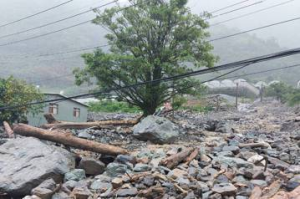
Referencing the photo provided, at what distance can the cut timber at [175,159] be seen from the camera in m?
8.52

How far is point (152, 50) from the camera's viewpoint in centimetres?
1595

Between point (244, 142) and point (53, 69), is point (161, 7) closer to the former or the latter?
point (244, 142)

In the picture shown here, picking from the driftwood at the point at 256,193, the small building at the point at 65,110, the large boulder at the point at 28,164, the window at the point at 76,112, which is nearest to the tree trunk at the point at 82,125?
the large boulder at the point at 28,164

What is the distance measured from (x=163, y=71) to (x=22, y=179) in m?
8.57

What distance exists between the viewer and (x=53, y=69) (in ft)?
198

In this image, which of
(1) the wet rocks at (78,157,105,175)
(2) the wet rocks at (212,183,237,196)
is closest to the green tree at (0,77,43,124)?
(1) the wet rocks at (78,157,105,175)

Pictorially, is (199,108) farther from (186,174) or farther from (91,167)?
(186,174)

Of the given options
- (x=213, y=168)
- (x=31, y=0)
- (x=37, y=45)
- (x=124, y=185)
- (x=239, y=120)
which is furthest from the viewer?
(x=31, y=0)

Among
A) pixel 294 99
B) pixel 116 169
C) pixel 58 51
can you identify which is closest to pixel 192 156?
pixel 116 169

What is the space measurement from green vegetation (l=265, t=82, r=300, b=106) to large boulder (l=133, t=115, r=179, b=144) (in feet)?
65.4

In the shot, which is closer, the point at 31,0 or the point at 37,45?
the point at 37,45

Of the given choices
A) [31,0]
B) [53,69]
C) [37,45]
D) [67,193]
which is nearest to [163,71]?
[67,193]

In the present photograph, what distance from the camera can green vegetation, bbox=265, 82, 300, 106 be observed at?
29.1 m

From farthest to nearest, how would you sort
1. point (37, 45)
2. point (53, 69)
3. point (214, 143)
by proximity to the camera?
point (37, 45)
point (53, 69)
point (214, 143)
